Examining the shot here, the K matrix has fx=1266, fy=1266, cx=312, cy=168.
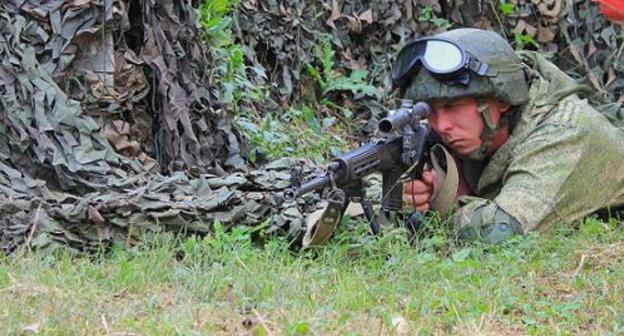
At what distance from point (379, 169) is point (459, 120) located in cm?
55

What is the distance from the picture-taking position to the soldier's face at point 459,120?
19.1 ft

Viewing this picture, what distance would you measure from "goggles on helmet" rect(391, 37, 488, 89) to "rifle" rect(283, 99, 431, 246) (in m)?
0.19

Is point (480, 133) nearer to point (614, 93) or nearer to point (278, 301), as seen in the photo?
point (278, 301)

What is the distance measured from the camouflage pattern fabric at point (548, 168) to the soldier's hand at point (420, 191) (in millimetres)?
166

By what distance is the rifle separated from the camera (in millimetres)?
5328

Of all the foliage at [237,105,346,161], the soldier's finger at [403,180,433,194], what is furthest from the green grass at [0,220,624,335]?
the foliage at [237,105,346,161]

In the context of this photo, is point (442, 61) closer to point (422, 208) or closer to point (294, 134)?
point (422, 208)

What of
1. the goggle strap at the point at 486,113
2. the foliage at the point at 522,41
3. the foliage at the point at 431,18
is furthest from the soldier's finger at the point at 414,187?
the foliage at the point at 522,41

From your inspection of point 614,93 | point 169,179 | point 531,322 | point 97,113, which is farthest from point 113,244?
point 614,93

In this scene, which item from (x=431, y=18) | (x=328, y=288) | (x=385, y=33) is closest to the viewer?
(x=328, y=288)

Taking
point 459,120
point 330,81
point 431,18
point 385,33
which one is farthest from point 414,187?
point 431,18

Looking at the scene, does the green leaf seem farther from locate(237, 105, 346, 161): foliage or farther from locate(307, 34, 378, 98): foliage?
locate(237, 105, 346, 161): foliage

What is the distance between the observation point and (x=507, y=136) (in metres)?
6.07

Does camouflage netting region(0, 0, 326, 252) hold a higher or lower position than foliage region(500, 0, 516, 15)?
higher
